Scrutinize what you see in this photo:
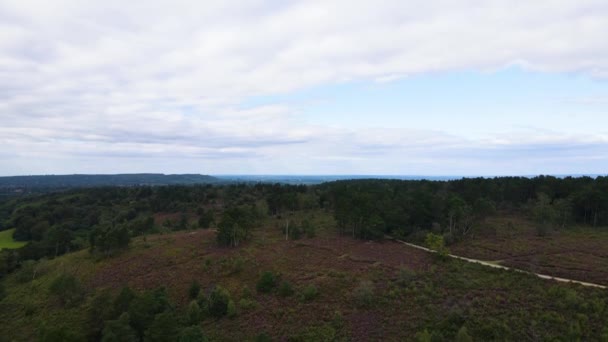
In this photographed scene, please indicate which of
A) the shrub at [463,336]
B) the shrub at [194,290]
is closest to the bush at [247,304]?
the shrub at [194,290]

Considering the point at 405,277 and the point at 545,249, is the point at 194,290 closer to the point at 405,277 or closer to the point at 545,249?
the point at 405,277

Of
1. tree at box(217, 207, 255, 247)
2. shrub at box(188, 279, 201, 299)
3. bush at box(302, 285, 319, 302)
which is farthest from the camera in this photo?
tree at box(217, 207, 255, 247)

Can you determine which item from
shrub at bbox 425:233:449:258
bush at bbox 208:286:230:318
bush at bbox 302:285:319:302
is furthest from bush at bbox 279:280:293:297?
shrub at bbox 425:233:449:258

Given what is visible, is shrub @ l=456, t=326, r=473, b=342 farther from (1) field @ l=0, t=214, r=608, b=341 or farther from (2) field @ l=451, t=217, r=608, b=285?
(2) field @ l=451, t=217, r=608, b=285

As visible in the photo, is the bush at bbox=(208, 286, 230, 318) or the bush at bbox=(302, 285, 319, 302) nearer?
the bush at bbox=(208, 286, 230, 318)

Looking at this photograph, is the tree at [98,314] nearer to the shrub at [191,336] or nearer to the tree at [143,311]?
the tree at [143,311]

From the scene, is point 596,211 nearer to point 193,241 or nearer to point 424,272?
point 424,272

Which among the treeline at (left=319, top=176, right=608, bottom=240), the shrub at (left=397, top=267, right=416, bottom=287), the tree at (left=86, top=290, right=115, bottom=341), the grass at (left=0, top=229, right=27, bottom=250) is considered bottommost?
the grass at (left=0, top=229, right=27, bottom=250)

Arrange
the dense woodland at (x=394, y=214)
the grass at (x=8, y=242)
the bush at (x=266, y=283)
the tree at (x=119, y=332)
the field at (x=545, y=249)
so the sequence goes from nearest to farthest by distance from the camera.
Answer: the tree at (x=119, y=332)
the field at (x=545, y=249)
the bush at (x=266, y=283)
the dense woodland at (x=394, y=214)
the grass at (x=8, y=242)
